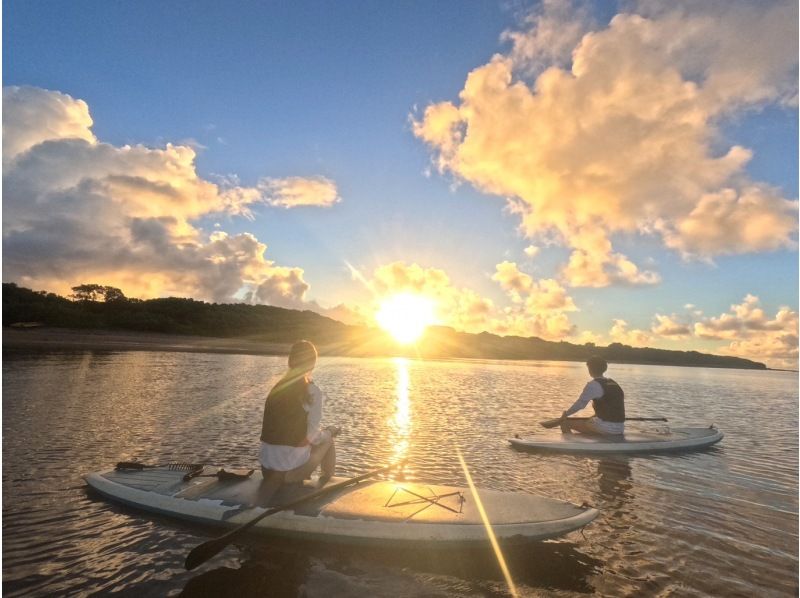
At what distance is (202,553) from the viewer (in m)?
6.70

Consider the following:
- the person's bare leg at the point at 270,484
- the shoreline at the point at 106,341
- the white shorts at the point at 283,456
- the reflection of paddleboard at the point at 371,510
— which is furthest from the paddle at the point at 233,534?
the shoreline at the point at 106,341

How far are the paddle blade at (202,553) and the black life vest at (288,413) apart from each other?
6.05ft

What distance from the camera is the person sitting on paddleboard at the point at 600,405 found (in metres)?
14.8

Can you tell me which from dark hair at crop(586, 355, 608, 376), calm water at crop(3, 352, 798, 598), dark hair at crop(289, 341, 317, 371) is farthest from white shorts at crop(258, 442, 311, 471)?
dark hair at crop(586, 355, 608, 376)

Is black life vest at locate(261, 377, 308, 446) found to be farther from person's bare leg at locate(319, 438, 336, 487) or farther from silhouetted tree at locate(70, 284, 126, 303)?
silhouetted tree at locate(70, 284, 126, 303)

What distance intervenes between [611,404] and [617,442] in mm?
1210

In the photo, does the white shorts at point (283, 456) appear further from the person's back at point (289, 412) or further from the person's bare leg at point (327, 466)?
the person's bare leg at point (327, 466)

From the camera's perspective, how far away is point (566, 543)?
26.8ft

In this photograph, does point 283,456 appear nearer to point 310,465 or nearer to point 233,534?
point 310,465

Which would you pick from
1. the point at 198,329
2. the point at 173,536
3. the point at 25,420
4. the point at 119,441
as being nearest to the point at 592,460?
the point at 173,536

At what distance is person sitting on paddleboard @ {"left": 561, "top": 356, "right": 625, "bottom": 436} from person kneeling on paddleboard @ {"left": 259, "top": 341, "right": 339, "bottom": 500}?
9644 millimetres

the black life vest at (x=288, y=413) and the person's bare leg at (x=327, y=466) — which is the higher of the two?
the black life vest at (x=288, y=413)

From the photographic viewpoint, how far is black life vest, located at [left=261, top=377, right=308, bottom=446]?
322 inches

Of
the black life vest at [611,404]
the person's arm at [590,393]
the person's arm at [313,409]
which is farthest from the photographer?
the black life vest at [611,404]
